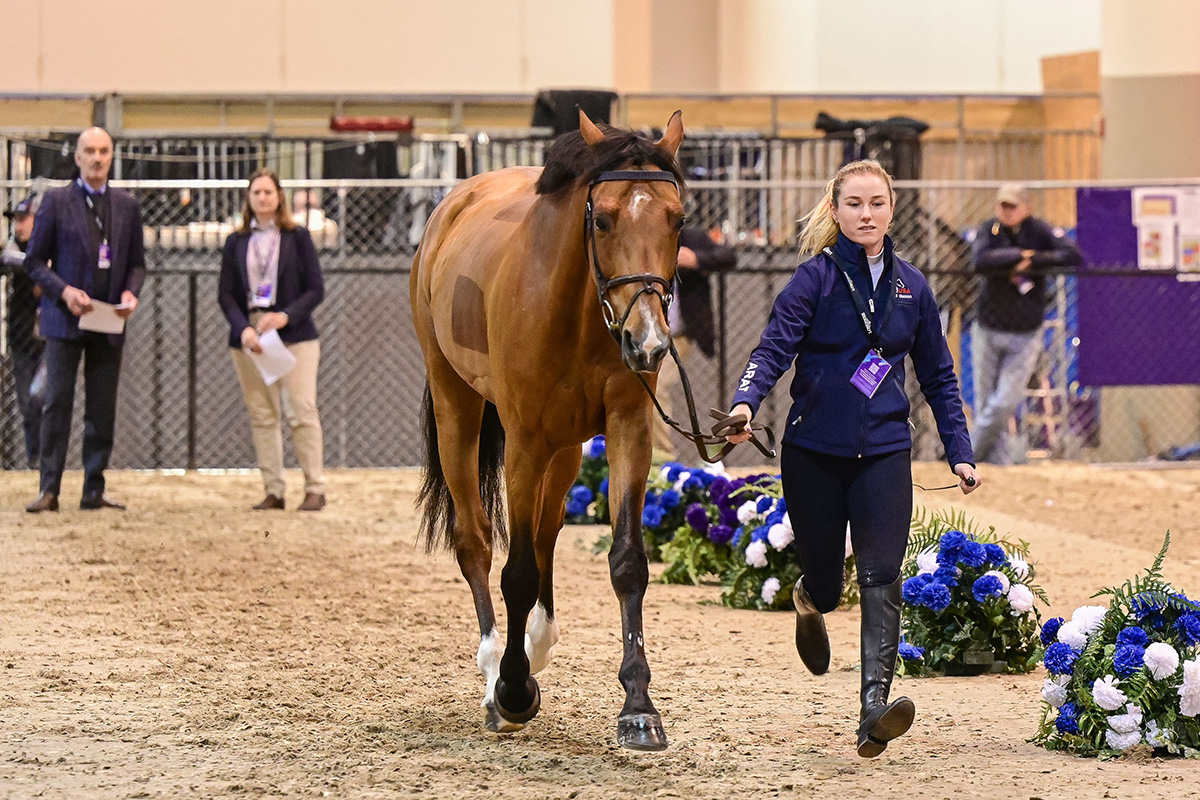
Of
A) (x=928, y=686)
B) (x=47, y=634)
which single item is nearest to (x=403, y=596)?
(x=47, y=634)

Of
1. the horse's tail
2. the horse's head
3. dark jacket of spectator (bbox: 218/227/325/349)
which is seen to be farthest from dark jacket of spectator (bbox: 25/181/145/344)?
the horse's head

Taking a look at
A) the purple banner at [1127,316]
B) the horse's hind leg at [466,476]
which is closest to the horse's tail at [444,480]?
the horse's hind leg at [466,476]

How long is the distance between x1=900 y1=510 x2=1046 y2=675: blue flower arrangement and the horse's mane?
1.93 m

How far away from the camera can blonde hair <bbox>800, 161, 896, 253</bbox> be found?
13.8ft

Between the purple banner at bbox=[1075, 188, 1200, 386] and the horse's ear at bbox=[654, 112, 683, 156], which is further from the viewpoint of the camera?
the purple banner at bbox=[1075, 188, 1200, 386]

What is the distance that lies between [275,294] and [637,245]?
618 cm

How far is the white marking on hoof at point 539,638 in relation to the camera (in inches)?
189

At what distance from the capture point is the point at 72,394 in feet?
31.3

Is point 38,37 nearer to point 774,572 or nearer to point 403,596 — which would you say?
point 403,596

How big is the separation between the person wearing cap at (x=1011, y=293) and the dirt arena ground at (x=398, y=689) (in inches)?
117

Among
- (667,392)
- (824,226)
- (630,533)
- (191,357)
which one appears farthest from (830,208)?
(191,357)

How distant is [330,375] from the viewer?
39.4ft

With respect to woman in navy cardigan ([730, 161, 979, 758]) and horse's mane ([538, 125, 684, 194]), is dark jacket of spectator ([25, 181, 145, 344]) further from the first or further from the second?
woman in navy cardigan ([730, 161, 979, 758])

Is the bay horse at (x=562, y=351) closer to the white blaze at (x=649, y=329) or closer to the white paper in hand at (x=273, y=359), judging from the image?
the white blaze at (x=649, y=329)
